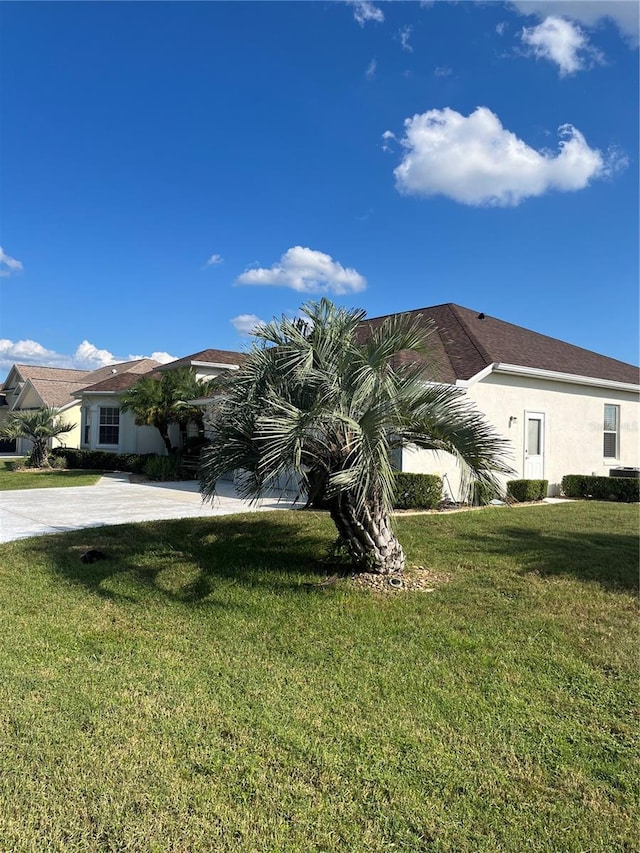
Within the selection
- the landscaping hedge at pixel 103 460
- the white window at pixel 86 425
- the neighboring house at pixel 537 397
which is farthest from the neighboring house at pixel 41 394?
the neighboring house at pixel 537 397

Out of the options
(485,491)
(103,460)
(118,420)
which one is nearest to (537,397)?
(485,491)

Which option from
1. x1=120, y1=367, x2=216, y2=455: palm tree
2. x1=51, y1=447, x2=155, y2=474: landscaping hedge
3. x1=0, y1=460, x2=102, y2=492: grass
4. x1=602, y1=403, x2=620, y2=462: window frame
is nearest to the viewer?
x1=0, y1=460, x2=102, y2=492: grass

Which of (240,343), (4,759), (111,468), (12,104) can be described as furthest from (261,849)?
(111,468)

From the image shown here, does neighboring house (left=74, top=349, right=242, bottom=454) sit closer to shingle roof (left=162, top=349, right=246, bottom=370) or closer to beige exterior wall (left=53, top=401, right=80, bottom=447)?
shingle roof (left=162, top=349, right=246, bottom=370)

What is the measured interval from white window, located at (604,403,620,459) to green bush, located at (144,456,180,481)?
15.2 m

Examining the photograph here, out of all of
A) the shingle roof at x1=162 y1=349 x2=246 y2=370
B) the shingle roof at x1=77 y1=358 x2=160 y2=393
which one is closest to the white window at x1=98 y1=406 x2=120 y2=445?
the shingle roof at x1=77 y1=358 x2=160 y2=393

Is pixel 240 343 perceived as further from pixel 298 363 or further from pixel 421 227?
pixel 421 227

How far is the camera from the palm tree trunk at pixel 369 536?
6.70 meters

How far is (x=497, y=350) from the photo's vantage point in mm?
16172

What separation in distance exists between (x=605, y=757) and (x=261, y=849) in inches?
83.0

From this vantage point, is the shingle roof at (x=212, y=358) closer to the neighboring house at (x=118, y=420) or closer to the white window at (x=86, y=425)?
the neighboring house at (x=118, y=420)

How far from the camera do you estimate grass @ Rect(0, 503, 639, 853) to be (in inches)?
104

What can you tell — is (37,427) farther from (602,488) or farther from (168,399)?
(602,488)

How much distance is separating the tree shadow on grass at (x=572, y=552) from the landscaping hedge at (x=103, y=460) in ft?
50.0
